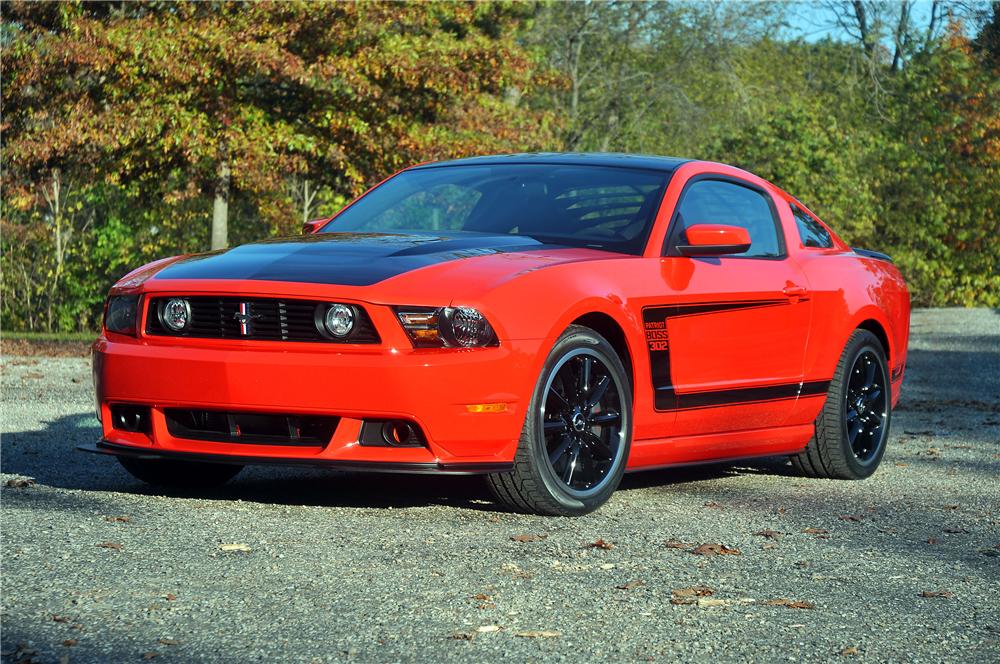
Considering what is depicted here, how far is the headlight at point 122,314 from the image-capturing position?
591 cm

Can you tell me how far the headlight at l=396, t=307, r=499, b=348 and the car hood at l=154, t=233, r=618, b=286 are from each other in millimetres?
205

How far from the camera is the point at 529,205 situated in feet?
22.4

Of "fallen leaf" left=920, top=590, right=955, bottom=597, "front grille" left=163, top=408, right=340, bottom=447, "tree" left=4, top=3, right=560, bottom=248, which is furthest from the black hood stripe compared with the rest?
"tree" left=4, top=3, right=560, bottom=248

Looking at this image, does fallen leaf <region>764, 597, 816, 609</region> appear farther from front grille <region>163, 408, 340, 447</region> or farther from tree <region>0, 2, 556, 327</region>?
tree <region>0, 2, 556, 327</region>


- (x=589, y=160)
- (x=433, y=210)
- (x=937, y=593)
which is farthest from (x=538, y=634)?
(x=589, y=160)

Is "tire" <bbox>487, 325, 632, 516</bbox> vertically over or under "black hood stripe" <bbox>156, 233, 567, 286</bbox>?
under

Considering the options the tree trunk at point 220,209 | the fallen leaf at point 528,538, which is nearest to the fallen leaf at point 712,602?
the fallen leaf at point 528,538

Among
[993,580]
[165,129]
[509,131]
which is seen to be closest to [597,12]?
[509,131]

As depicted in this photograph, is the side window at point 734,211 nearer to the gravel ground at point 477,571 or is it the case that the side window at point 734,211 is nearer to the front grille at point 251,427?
the gravel ground at point 477,571

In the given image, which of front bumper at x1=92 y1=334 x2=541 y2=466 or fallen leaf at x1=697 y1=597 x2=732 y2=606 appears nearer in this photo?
fallen leaf at x1=697 y1=597 x2=732 y2=606

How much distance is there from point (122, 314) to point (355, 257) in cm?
96

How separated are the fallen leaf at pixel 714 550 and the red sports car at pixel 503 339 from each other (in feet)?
2.16

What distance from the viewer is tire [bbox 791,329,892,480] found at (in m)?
7.54

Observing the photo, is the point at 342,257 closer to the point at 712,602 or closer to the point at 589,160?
the point at 589,160
